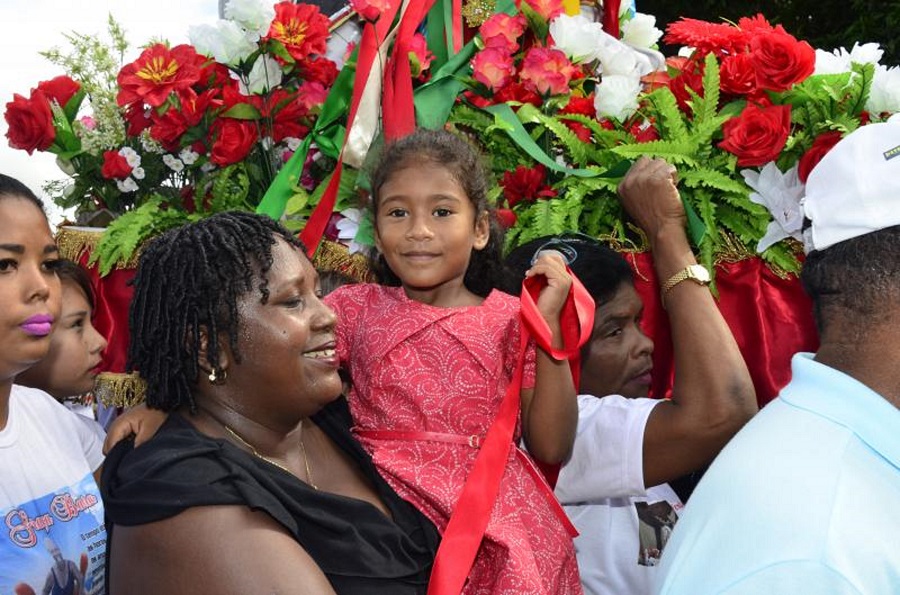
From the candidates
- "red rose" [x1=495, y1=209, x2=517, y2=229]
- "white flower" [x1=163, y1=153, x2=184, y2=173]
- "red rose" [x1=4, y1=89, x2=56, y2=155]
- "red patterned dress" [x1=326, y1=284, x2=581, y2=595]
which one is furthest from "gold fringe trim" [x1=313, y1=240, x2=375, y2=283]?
"red rose" [x1=4, y1=89, x2=56, y2=155]

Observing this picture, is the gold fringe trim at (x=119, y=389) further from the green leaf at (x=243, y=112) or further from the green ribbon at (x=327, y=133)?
the green leaf at (x=243, y=112)

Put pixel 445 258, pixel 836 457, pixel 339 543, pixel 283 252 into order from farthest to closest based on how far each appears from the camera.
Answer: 1. pixel 445 258
2. pixel 283 252
3. pixel 339 543
4. pixel 836 457

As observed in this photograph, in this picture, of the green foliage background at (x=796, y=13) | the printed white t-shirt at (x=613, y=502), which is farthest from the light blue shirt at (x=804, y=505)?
the green foliage background at (x=796, y=13)

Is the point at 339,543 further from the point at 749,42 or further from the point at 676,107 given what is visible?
the point at 749,42

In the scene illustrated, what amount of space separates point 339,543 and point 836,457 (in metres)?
1.13

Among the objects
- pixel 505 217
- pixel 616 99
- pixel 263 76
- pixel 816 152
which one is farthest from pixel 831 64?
pixel 263 76

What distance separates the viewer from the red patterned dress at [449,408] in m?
2.79

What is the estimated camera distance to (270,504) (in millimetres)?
2170

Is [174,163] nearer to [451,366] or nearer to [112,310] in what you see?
[112,310]

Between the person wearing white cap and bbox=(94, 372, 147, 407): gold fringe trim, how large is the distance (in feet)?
7.47

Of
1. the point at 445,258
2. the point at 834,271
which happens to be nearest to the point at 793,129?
the point at 445,258

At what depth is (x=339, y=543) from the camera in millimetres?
2320

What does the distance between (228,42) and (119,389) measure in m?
1.25

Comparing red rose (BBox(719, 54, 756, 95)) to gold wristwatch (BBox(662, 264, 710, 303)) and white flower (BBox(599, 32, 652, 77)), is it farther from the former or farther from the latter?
gold wristwatch (BBox(662, 264, 710, 303))
